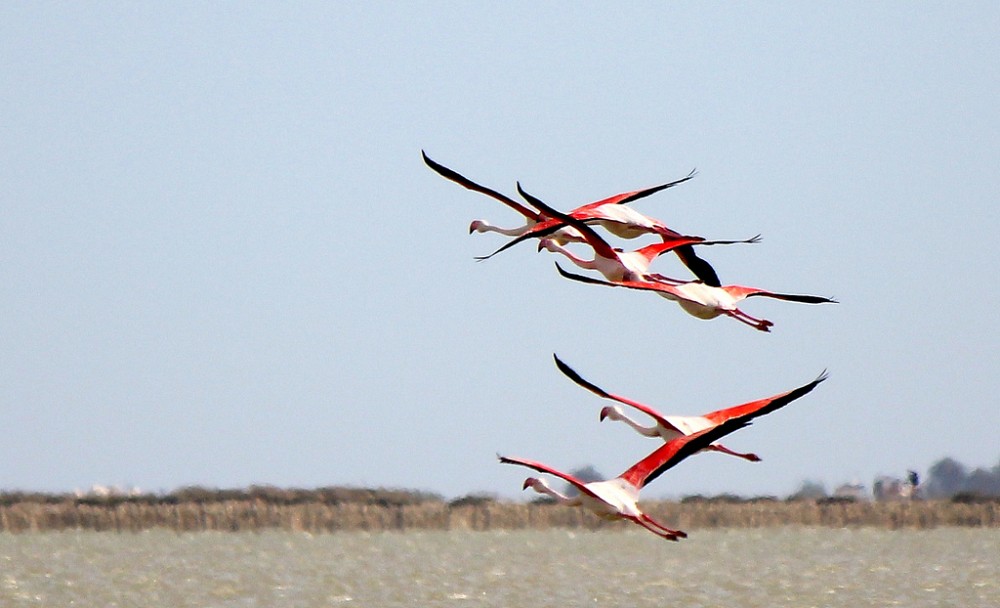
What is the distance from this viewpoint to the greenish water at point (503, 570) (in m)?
33.8

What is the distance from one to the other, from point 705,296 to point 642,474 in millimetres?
1079

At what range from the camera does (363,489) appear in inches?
1544

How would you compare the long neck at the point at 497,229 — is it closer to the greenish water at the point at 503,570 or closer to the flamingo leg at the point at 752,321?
the flamingo leg at the point at 752,321

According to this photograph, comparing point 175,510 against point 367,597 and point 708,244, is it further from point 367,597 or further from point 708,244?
point 708,244

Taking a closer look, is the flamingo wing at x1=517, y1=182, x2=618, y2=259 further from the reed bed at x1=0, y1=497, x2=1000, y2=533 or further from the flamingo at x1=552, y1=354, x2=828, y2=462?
the reed bed at x1=0, y1=497, x2=1000, y2=533

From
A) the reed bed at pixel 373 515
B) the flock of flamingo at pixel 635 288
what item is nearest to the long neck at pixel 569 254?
the flock of flamingo at pixel 635 288

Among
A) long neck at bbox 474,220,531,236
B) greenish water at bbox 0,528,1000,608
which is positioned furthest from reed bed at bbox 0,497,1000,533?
long neck at bbox 474,220,531,236

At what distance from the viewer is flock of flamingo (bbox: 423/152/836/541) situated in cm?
763

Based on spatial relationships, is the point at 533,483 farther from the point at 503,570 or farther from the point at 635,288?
the point at 503,570

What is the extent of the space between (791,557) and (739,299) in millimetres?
36084

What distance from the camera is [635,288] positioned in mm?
8297

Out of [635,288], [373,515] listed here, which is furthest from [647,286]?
[373,515]

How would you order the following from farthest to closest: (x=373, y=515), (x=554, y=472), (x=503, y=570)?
(x=503, y=570) < (x=373, y=515) < (x=554, y=472)

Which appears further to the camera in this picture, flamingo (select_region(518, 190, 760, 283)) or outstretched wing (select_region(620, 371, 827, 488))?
flamingo (select_region(518, 190, 760, 283))
